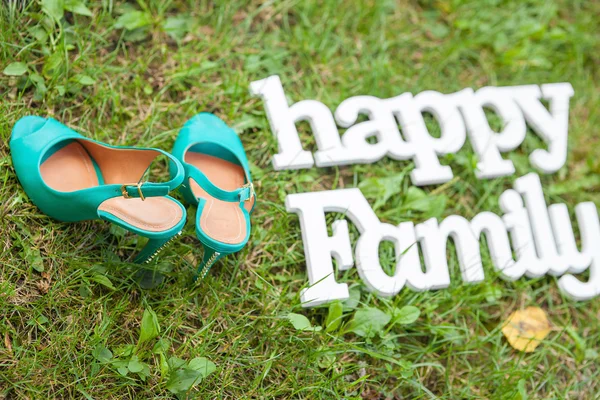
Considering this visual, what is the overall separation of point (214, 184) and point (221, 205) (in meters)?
0.16

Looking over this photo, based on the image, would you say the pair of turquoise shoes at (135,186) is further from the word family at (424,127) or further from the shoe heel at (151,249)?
the word family at (424,127)

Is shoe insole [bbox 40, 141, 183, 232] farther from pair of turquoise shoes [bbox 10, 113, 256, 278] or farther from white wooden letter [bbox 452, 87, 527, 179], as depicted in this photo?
white wooden letter [bbox 452, 87, 527, 179]

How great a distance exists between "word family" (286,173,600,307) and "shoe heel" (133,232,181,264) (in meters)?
0.53

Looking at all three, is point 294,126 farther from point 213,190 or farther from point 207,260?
point 207,260

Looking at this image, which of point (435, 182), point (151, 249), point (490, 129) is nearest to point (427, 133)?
point (435, 182)

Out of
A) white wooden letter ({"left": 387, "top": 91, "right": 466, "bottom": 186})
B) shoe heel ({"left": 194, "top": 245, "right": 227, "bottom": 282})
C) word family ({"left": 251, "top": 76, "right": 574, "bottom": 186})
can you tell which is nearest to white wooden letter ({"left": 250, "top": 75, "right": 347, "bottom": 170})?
word family ({"left": 251, "top": 76, "right": 574, "bottom": 186})

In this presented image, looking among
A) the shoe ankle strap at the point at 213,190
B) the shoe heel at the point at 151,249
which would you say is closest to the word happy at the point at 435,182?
the shoe ankle strap at the point at 213,190

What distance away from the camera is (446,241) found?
248 centimetres

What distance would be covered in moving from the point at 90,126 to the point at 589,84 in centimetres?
240

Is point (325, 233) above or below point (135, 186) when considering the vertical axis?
below

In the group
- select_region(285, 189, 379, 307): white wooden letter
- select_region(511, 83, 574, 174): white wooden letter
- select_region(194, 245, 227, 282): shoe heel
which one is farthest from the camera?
select_region(511, 83, 574, 174): white wooden letter

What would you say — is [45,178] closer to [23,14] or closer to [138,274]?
[138,274]

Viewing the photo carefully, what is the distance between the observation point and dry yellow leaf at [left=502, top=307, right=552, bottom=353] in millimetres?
2377

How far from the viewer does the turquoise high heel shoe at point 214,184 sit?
77.7 inches
